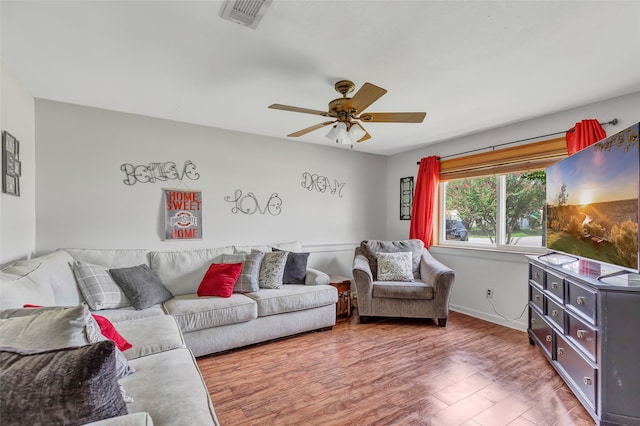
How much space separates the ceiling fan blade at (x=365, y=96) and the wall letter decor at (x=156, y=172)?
207 cm

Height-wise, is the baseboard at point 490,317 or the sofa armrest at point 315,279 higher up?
the sofa armrest at point 315,279

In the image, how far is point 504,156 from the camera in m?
3.42

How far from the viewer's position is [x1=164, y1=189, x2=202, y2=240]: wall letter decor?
129 inches

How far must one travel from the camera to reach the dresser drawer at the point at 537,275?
2.60 metres

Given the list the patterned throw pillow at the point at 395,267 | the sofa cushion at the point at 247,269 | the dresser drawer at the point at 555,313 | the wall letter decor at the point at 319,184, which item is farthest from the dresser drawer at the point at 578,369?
the wall letter decor at the point at 319,184

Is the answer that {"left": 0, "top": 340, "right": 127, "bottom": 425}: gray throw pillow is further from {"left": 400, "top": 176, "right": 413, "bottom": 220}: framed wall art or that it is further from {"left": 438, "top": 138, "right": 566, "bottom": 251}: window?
{"left": 400, "top": 176, "right": 413, "bottom": 220}: framed wall art

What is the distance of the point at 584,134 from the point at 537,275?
1339 mm

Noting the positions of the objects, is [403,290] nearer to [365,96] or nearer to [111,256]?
[365,96]

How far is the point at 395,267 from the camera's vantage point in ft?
12.1

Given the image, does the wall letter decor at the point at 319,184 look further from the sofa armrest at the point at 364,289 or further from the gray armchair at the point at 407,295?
the sofa armrest at the point at 364,289

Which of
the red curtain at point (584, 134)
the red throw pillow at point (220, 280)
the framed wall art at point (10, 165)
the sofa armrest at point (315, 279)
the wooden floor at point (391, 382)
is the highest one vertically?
the red curtain at point (584, 134)

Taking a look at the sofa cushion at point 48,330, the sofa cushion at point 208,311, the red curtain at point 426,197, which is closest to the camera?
the sofa cushion at point 48,330

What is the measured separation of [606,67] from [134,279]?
398cm

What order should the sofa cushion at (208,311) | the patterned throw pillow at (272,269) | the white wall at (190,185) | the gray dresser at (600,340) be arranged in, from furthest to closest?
the patterned throw pillow at (272,269) < the white wall at (190,185) < the sofa cushion at (208,311) < the gray dresser at (600,340)
